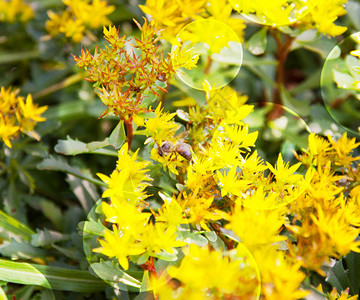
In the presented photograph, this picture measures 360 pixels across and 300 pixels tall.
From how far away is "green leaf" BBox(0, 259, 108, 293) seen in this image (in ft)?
2.24

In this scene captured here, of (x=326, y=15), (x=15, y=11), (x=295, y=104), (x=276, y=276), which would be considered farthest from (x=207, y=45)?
(x=15, y=11)

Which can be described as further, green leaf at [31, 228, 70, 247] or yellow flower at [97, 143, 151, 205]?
green leaf at [31, 228, 70, 247]

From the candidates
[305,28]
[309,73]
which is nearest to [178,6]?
[305,28]

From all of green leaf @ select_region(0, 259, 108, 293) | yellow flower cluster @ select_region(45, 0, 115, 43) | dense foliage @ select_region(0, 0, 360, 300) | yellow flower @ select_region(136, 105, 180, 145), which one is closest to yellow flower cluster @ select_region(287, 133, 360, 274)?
dense foliage @ select_region(0, 0, 360, 300)

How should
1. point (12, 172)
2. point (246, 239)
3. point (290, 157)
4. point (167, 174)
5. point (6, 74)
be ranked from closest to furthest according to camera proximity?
point (246, 239) < point (167, 174) < point (290, 157) < point (12, 172) < point (6, 74)

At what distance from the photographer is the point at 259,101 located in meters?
1.17

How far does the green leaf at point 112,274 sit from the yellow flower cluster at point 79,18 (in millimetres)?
592

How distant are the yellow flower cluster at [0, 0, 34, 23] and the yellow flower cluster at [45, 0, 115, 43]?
0.42 feet

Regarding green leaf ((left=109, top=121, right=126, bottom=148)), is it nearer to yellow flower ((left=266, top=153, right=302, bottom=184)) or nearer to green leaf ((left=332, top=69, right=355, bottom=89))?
yellow flower ((left=266, top=153, right=302, bottom=184))

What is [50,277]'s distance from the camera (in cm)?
71

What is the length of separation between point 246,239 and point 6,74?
2.89 feet

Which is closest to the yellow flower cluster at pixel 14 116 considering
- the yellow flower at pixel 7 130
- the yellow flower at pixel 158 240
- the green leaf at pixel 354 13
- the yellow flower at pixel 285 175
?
the yellow flower at pixel 7 130

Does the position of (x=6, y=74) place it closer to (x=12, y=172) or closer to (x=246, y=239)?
(x=12, y=172)

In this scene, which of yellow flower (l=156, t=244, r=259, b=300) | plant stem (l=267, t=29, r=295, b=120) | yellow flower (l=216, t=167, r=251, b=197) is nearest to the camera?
yellow flower (l=156, t=244, r=259, b=300)
